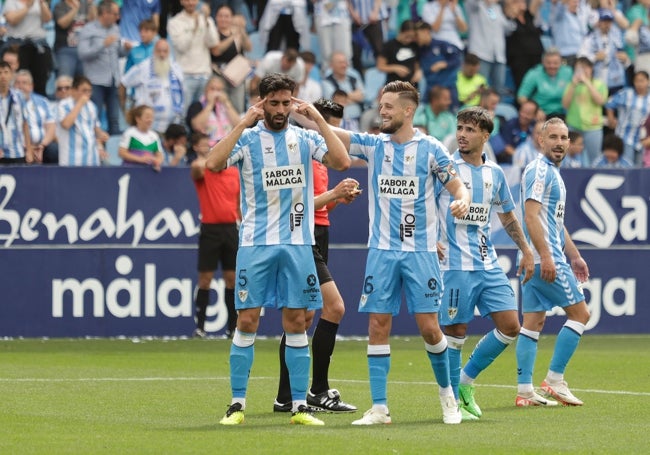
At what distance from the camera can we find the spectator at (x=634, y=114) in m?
22.1

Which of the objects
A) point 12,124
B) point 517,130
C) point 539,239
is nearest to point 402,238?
point 539,239

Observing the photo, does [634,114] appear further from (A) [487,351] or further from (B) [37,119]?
(A) [487,351]

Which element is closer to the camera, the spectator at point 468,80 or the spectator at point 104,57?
the spectator at point 104,57

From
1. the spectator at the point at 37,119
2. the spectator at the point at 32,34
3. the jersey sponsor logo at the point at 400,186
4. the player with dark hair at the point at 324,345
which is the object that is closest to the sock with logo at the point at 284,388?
the player with dark hair at the point at 324,345

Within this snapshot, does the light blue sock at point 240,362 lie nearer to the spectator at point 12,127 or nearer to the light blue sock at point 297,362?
the light blue sock at point 297,362

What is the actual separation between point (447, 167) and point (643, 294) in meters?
9.50

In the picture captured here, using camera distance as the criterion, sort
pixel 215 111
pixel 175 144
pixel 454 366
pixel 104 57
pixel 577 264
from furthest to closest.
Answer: pixel 104 57 → pixel 215 111 → pixel 175 144 → pixel 577 264 → pixel 454 366

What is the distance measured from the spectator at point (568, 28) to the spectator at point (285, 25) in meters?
4.42

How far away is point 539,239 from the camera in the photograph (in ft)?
37.6

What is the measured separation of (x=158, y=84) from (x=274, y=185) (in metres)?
10.3

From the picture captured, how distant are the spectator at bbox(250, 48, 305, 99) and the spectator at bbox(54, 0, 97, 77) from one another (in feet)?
8.02

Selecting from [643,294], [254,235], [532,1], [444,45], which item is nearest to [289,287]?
[254,235]

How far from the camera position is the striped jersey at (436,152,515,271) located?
10766 millimetres

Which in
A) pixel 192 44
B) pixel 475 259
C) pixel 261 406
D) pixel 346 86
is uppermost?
pixel 192 44
